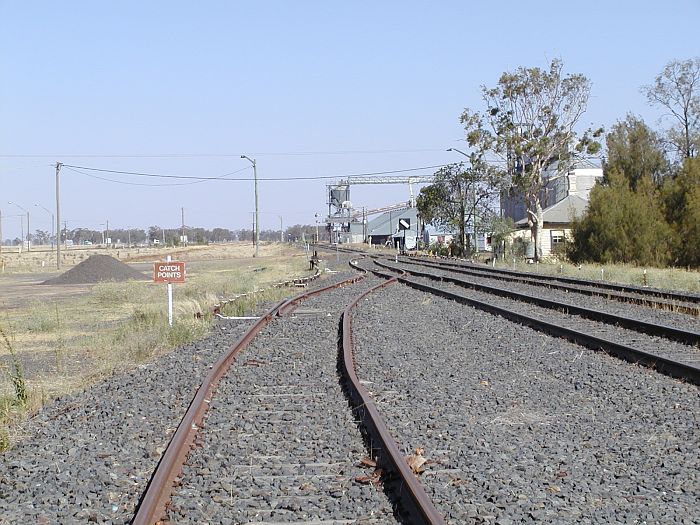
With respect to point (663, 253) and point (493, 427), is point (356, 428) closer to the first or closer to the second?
point (493, 427)

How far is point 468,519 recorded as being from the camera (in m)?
5.80

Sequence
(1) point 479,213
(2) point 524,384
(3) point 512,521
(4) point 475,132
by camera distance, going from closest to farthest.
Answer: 1. (3) point 512,521
2. (2) point 524,384
3. (4) point 475,132
4. (1) point 479,213

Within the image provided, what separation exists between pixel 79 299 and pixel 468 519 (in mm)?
30660

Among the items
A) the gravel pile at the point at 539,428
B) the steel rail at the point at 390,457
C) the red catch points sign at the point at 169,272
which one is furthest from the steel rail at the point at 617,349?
the red catch points sign at the point at 169,272

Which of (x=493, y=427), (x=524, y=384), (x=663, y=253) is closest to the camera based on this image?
(x=493, y=427)

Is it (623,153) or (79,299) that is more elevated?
(623,153)

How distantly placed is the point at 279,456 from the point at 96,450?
1.72 metres

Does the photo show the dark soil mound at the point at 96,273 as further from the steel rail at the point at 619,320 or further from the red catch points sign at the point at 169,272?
the red catch points sign at the point at 169,272

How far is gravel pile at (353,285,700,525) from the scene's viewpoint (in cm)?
618

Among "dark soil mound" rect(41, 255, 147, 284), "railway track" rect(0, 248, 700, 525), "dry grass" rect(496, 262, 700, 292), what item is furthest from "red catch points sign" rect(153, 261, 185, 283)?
"dark soil mound" rect(41, 255, 147, 284)

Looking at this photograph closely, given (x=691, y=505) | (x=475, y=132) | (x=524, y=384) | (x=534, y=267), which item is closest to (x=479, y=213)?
(x=475, y=132)

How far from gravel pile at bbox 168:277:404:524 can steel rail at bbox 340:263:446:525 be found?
136 mm

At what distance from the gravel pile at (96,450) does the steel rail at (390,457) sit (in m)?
1.90

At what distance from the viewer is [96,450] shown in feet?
26.7
